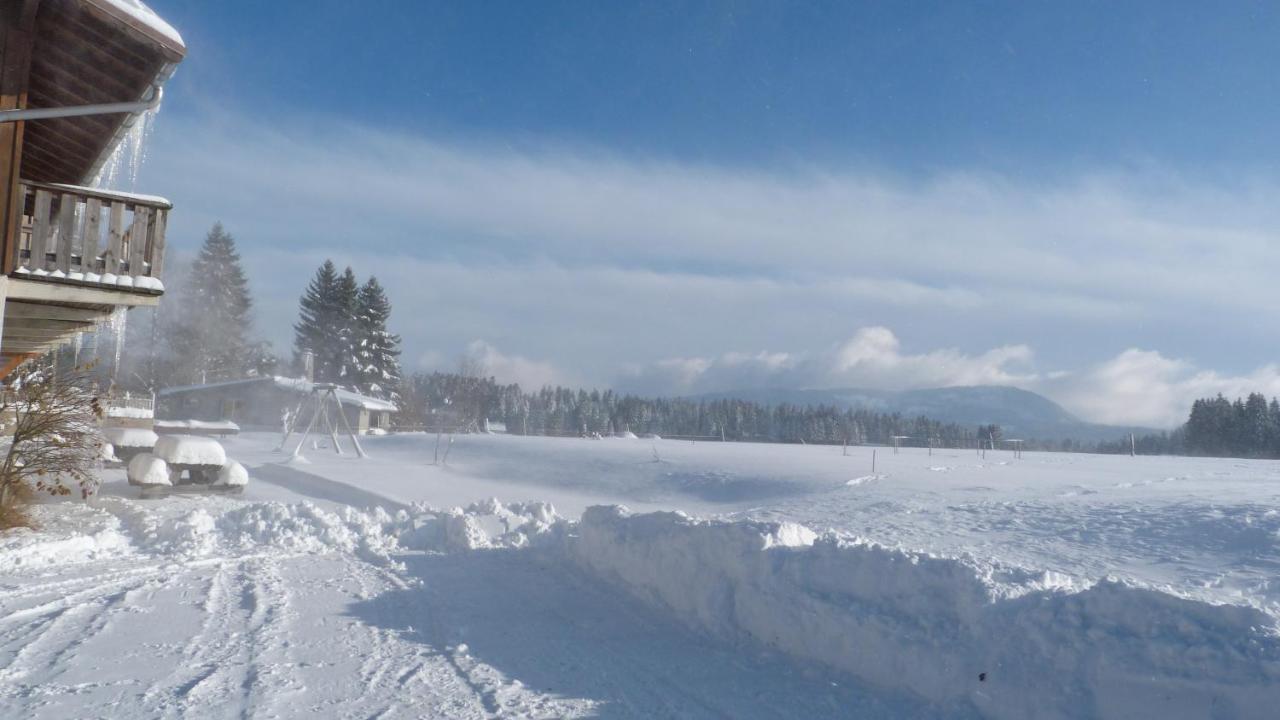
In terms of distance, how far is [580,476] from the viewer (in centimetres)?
2570

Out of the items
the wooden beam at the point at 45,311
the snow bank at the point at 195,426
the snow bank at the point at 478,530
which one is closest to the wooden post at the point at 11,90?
the wooden beam at the point at 45,311

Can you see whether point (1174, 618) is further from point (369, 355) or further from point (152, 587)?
point (369, 355)

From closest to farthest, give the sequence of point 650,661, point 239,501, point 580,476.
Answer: point 650,661 → point 239,501 → point 580,476

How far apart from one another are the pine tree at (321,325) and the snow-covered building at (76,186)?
56023mm

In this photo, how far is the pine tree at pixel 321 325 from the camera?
204ft

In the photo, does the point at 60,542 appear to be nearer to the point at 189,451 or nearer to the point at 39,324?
the point at 39,324

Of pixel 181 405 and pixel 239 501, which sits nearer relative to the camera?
pixel 239 501

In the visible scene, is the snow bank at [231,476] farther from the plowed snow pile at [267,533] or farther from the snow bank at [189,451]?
the plowed snow pile at [267,533]

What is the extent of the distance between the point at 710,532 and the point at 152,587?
604 centimetres

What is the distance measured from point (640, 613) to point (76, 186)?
6.81 meters

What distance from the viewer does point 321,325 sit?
62.8m

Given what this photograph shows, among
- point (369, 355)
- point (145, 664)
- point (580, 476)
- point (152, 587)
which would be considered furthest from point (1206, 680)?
point (369, 355)

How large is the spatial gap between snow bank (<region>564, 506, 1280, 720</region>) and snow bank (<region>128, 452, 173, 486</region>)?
14.9 meters

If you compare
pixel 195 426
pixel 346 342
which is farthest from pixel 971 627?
pixel 346 342
